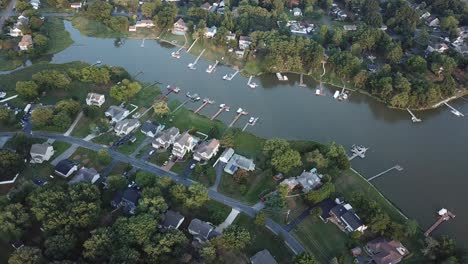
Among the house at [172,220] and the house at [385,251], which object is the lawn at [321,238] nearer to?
the house at [385,251]

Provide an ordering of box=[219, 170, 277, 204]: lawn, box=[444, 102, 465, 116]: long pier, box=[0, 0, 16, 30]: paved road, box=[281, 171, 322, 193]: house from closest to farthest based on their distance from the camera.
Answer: box=[219, 170, 277, 204]: lawn
box=[281, 171, 322, 193]: house
box=[444, 102, 465, 116]: long pier
box=[0, 0, 16, 30]: paved road

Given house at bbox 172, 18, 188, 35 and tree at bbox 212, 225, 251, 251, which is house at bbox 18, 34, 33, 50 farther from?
tree at bbox 212, 225, 251, 251

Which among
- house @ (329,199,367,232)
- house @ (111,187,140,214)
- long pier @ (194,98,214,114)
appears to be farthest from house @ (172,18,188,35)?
house @ (329,199,367,232)

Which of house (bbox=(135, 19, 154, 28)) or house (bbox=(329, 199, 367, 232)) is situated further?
house (bbox=(135, 19, 154, 28))

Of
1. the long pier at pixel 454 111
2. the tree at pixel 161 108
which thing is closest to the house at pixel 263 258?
the tree at pixel 161 108

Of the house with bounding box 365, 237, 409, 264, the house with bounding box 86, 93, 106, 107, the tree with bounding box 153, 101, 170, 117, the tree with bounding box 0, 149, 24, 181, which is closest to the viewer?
the house with bounding box 365, 237, 409, 264

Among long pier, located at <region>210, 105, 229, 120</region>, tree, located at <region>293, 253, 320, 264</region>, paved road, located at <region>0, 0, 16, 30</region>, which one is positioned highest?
paved road, located at <region>0, 0, 16, 30</region>

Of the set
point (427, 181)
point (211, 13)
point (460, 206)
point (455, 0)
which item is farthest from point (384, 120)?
point (455, 0)
